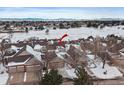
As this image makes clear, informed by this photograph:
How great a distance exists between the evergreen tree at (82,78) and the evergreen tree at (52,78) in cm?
19

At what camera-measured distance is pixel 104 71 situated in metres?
2.37

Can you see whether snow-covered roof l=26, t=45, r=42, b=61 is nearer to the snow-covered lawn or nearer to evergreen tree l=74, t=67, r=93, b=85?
evergreen tree l=74, t=67, r=93, b=85

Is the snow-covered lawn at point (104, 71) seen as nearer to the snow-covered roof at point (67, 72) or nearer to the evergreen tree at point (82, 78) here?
the evergreen tree at point (82, 78)

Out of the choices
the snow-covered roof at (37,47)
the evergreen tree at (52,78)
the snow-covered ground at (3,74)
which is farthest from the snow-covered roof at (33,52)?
the snow-covered ground at (3,74)

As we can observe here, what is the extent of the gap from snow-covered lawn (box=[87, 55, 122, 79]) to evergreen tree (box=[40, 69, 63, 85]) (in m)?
0.39

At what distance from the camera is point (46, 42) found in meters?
2.39

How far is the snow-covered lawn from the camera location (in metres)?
2.33

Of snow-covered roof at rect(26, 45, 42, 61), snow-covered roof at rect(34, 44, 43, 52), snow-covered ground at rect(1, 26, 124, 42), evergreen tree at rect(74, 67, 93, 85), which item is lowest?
evergreen tree at rect(74, 67, 93, 85)

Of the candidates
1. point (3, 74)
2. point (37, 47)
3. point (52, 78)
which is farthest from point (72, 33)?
point (3, 74)

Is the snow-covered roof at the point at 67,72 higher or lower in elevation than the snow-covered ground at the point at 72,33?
lower

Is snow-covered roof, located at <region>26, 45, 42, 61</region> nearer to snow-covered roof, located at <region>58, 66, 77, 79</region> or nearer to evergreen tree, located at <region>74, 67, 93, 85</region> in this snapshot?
snow-covered roof, located at <region>58, 66, 77, 79</region>

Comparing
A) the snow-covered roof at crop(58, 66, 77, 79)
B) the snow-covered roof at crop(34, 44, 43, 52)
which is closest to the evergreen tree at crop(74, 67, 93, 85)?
the snow-covered roof at crop(58, 66, 77, 79)

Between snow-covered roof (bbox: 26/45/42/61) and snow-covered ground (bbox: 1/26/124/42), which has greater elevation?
snow-covered ground (bbox: 1/26/124/42)

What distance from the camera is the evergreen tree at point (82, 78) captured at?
2313mm
